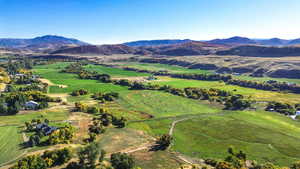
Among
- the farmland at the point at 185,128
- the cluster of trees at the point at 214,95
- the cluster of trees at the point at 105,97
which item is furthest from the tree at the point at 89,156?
the cluster of trees at the point at 214,95

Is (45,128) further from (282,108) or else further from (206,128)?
(282,108)

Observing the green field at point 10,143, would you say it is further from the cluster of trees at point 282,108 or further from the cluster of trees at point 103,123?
the cluster of trees at point 282,108

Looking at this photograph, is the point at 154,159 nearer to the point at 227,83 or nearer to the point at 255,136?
the point at 255,136

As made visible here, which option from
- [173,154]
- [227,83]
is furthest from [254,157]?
[227,83]

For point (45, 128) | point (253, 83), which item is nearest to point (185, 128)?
point (45, 128)

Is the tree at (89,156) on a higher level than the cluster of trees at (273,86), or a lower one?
lower

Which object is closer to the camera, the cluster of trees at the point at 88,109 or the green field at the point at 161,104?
the cluster of trees at the point at 88,109

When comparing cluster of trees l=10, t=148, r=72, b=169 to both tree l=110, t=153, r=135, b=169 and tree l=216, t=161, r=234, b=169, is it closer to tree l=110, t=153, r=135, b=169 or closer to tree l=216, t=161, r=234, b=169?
tree l=110, t=153, r=135, b=169
